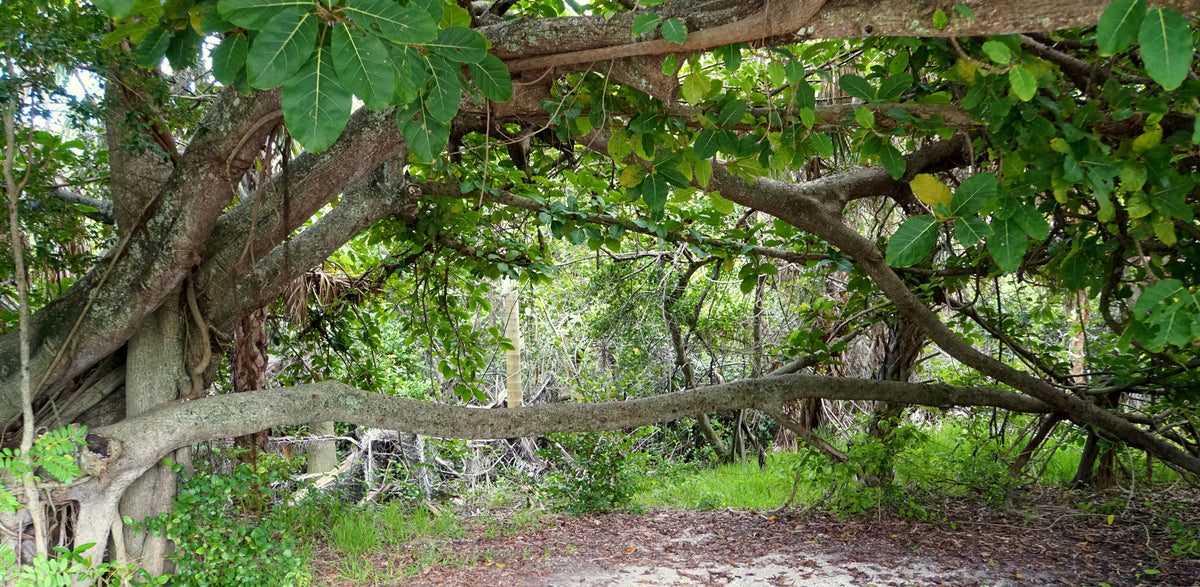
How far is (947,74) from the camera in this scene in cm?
253

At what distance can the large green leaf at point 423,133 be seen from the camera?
206 cm

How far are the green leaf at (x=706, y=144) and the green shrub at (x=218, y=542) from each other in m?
2.66

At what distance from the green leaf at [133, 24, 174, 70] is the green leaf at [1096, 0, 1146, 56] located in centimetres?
230

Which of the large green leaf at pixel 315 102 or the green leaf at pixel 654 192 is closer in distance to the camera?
the large green leaf at pixel 315 102

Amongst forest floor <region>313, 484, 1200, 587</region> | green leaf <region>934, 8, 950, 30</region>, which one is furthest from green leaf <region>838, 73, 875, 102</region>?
forest floor <region>313, 484, 1200, 587</region>

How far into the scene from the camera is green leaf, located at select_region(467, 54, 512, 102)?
214 centimetres

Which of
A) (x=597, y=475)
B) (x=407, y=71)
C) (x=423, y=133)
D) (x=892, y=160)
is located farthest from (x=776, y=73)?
(x=597, y=475)

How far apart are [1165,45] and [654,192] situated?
151 centimetres

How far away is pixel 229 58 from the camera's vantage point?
1763 mm

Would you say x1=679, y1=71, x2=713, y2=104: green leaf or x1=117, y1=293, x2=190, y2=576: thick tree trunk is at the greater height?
x1=679, y1=71, x2=713, y2=104: green leaf

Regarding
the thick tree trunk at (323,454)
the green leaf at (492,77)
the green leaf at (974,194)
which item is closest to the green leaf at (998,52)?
the green leaf at (974,194)

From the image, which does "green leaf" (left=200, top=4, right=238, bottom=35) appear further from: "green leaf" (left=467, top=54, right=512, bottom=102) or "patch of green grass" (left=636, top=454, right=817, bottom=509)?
"patch of green grass" (left=636, top=454, right=817, bottom=509)

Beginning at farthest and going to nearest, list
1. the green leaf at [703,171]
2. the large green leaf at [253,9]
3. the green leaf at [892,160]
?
the green leaf at [703,171]
the green leaf at [892,160]
the large green leaf at [253,9]

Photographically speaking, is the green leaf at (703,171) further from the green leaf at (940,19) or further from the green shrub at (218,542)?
the green shrub at (218,542)
